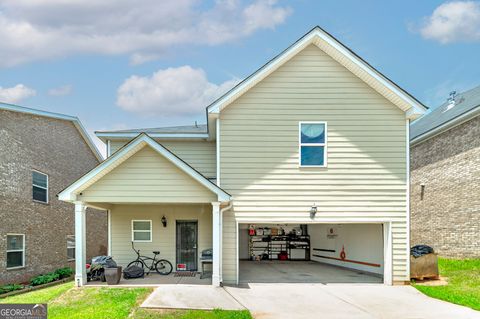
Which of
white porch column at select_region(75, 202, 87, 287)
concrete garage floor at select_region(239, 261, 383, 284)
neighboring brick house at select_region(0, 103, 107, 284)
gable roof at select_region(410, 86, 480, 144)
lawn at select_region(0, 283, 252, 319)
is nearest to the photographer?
lawn at select_region(0, 283, 252, 319)

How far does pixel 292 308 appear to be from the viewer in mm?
10328

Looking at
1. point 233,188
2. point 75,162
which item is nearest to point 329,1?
point 233,188

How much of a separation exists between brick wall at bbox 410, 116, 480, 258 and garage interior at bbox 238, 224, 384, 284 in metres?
4.29

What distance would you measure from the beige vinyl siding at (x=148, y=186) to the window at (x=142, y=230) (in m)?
3.37

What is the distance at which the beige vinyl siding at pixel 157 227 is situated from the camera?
51.0 ft

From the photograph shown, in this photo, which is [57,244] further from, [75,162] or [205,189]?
[205,189]

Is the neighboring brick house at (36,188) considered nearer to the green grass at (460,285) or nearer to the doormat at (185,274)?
the doormat at (185,274)

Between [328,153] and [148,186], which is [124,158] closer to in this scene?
[148,186]

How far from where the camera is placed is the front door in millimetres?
15578

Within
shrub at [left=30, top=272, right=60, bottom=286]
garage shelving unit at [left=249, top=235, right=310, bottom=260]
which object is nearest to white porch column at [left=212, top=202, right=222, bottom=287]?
shrub at [left=30, top=272, right=60, bottom=286]

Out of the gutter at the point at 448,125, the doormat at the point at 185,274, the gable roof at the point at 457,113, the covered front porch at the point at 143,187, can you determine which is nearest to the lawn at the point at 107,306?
the covered front porch at the point at 143,187

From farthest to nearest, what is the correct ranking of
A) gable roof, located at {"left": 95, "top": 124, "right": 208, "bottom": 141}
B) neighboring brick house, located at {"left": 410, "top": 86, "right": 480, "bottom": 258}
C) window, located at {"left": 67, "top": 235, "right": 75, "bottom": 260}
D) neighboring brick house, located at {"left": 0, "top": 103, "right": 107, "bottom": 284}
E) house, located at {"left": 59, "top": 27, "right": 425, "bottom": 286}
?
window, located at {"left": 67, "top": 235, "right": 75, "bottom": 260} → neighboring brick house, located at {"left": 0, "top": 103, "right": 107, "bottom": 284} → neighboring brick house, located at {"left": 410, "top": 86, "right": 480, "bottom": 258} → gable roof, located at {"left": 95, "top": 124, "right": 208, "bottom": 141} → house, located at {"left": 59, "top": 27, "right": 425, "bottom": 286}

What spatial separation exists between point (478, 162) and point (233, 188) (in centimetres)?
966

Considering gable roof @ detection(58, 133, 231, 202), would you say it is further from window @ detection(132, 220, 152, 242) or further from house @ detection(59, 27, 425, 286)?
window @ detection(132, 220, 152, 242)
